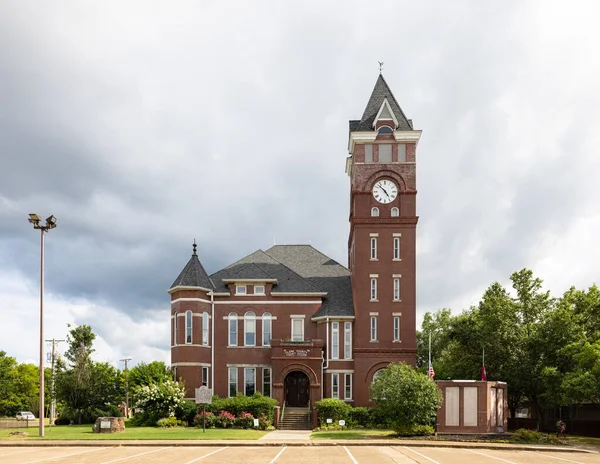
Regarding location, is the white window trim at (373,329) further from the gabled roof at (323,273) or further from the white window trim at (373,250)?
the white window trim at (373,250)

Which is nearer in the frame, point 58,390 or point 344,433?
point 344,433

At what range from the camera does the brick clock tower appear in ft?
186

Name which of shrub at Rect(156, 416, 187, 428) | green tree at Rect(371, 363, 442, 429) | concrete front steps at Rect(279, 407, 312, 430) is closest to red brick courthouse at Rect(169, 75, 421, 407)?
concrete front steps at Rect(279, 407, 312, 430)

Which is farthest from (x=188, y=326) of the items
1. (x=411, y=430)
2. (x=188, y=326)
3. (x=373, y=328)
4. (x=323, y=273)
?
(x=411, y=430)

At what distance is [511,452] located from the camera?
35375 mm

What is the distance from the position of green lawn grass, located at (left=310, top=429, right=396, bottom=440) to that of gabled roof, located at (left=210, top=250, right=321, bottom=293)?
1439 centimetres

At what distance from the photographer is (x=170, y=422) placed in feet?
170

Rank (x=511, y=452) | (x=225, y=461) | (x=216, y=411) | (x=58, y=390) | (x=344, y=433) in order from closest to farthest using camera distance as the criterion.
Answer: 1. (x=225, y=461)
2. (x=511, y=452)
3. (x=344, y=433)
4. (x=216, y=411)
5. (x=58, y=390)

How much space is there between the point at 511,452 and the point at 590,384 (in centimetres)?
1055

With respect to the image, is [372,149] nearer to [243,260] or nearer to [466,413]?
[243,260]

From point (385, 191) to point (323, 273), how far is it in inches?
371

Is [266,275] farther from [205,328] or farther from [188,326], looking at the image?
[188,326]

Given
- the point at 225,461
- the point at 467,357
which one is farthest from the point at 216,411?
the point at 225,461

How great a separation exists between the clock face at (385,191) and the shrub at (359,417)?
16.9 metres
